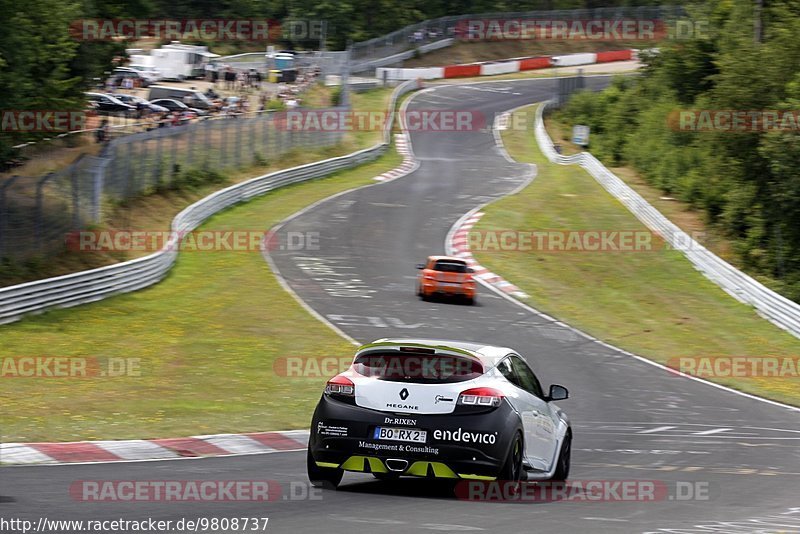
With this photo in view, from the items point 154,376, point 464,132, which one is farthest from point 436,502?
point 464,132

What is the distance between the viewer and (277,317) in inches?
978

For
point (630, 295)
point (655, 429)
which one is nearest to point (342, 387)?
point (655, 429)

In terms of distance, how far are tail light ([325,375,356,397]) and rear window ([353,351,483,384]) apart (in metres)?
0.16

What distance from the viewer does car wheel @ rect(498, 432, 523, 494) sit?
9.06 metres

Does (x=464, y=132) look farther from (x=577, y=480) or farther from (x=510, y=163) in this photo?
(x=577, y=480)

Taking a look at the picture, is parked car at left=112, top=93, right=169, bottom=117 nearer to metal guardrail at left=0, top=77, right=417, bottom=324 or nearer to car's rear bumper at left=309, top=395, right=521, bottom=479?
metal guardrail at left=0, top=77, right=417, bottom=324

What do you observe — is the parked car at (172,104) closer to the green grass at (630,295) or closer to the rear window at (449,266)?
the green grass at (630,295)

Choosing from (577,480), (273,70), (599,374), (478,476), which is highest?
(273,70)

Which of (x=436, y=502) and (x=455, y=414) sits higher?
(x=455, y=414)

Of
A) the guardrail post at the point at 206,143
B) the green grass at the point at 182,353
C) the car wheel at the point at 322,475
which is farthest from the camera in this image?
the guardrail post at the point at 206,143

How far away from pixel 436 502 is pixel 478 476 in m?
0.41

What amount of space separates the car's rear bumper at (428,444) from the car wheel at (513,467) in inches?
3.0

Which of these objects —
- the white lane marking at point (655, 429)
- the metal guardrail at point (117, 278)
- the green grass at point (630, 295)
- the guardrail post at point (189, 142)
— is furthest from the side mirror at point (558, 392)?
the guardrail post at point (189, 142)

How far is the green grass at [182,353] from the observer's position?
14.0m
